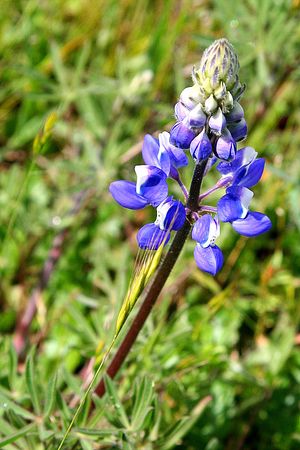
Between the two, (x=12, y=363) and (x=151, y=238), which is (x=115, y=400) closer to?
(x=12, y=363)

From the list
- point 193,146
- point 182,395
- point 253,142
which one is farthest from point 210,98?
point 253,142

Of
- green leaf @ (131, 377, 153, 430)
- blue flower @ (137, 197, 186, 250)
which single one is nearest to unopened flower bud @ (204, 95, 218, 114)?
blue flower @ (137, 197, 186, 250)

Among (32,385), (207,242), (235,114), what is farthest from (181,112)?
(32,385)

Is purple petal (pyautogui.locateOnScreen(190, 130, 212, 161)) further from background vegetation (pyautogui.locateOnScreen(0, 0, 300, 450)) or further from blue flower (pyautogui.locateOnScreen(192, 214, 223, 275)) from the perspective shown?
background vegetation (pyautogui.locateOnScreen(0, 0, 300, 450))

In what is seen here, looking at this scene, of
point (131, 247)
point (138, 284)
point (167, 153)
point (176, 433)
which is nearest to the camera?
point (138, 284)

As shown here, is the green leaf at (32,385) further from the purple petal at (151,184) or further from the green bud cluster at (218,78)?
the green bud cluster at (218,78)
